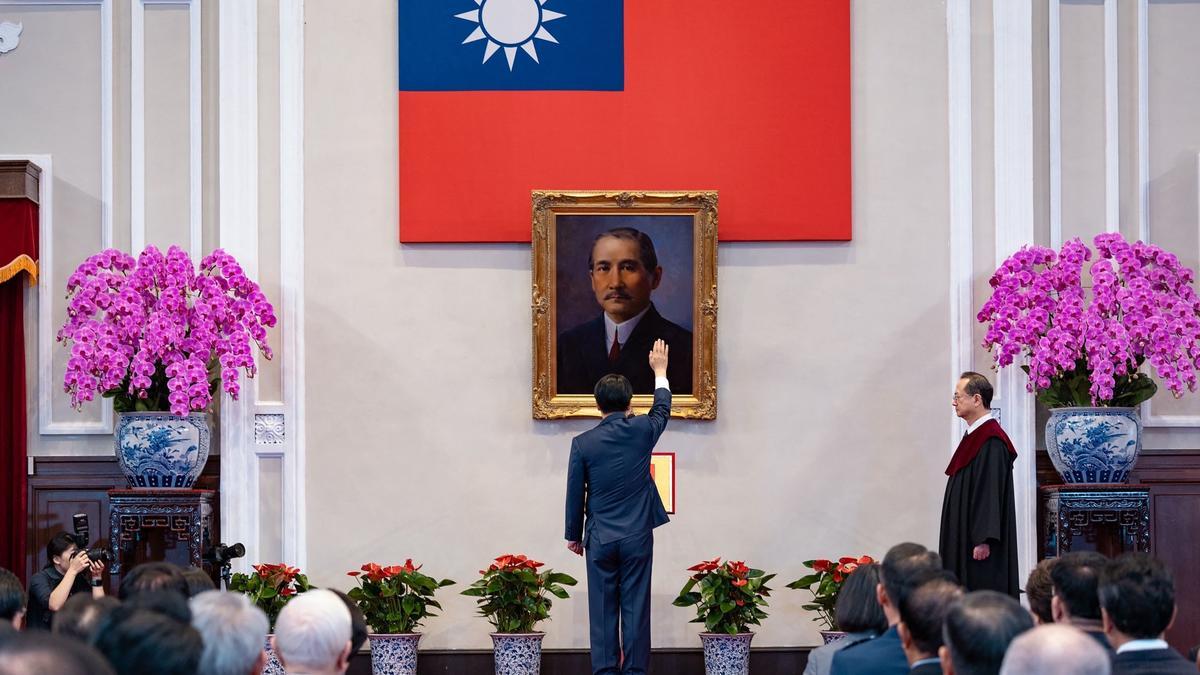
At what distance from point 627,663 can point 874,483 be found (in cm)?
198

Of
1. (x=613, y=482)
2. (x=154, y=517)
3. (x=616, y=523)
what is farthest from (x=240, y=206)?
(x=616, y=523)

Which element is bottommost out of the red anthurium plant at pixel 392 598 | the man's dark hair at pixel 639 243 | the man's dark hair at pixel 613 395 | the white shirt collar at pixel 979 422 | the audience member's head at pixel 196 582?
the red anthurium plant at pixel 392 598

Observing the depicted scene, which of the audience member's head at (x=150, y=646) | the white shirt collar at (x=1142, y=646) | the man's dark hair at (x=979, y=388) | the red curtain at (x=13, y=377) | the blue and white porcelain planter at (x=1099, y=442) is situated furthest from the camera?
the red curtain at (x=13, y=377)

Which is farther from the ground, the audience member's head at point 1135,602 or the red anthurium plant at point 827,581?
the audience member's head at point 1135,602

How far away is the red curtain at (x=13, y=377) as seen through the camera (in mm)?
7219

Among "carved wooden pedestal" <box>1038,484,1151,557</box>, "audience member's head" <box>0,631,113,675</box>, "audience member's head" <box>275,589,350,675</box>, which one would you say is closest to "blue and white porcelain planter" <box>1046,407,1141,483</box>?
"carved wooden pedestal" <box>1038,484,1151,557</box>

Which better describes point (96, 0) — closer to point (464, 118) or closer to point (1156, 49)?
point (464, 118)

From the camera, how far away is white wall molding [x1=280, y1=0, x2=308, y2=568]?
7352 mm

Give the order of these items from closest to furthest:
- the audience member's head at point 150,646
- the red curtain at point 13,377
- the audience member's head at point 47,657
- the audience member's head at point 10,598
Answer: the audience member's head at point 47,657 → the audience member's head at point 150,646 → the audience member's head at point 10,598 → the red curtain at point 13,377

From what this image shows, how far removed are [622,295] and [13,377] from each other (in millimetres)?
3207

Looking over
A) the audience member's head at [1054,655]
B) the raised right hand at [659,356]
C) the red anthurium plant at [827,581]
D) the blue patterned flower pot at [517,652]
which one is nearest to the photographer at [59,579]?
the blue patterned flower pot at [517,652]

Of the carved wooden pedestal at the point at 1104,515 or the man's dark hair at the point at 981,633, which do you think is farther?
the carved wooden pedestal at the point at 1104,515

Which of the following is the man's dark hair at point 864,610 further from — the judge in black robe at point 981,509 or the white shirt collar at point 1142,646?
the judge in black robe at point 981,509

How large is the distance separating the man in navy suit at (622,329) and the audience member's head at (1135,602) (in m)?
4.11
